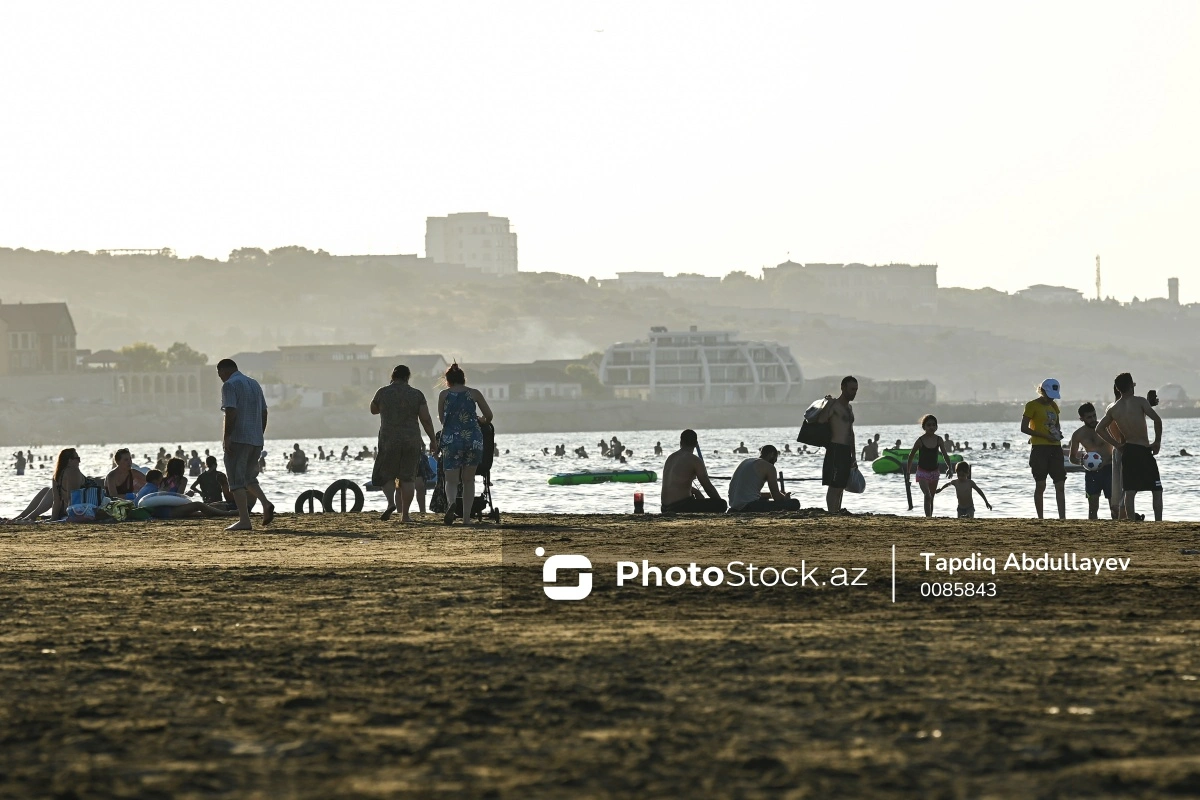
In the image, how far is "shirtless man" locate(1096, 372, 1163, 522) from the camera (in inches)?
659

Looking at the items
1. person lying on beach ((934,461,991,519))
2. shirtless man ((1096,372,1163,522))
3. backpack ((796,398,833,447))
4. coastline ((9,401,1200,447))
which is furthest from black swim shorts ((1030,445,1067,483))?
coastline ((9,401,1200,447))

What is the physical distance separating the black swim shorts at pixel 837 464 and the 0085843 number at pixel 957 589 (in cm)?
757

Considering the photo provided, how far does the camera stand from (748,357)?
646ft

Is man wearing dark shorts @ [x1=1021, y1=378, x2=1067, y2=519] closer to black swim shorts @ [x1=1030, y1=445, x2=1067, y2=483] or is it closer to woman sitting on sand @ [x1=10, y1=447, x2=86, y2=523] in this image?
black swim shorts @ [x1=1030, y1=445, x2=1067, y2=483]

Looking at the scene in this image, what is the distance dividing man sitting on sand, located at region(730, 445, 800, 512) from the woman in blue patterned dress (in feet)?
11.8

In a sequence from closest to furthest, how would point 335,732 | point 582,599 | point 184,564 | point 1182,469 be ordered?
point 335,732 < point 582,599 < point 184,564 < point 1182,469

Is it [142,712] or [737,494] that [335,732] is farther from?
[737,494]

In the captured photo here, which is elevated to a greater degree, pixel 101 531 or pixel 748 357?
pixel 748 357

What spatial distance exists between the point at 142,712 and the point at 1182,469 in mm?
54209

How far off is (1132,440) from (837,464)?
116 inches

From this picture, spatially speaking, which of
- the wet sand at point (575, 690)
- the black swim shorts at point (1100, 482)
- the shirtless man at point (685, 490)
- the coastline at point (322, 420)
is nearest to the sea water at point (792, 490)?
the shirtless man at point (685, 490)

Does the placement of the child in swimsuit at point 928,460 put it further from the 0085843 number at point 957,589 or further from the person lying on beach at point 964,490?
the 0085843 number at point 957,589

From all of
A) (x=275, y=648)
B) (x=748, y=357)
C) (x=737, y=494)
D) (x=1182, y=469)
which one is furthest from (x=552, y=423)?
(x=275, y=648)

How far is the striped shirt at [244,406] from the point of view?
15.5 m
